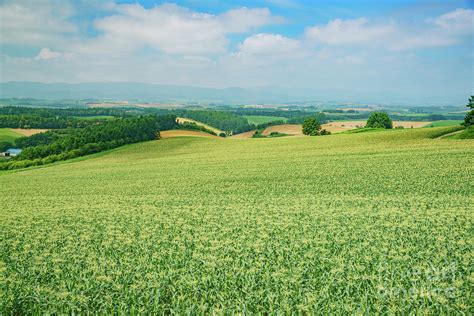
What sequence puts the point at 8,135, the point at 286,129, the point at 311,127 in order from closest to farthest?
the point at 311,127
the point at 8,135
the point at 286,129

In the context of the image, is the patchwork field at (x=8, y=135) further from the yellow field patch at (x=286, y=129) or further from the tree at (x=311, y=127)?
the tree at (x=311, y=127)

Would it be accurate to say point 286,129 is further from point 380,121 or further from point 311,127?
point 380,121

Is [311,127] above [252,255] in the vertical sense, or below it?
above

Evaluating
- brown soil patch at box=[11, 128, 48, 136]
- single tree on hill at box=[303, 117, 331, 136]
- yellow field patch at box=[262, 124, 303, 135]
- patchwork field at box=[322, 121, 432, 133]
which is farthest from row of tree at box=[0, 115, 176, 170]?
patchwork field at box=[322, 121, 432, 133]

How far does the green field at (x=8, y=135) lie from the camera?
375ft

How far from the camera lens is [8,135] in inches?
4727

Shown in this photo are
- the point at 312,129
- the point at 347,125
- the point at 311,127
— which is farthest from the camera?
the point at 347,125

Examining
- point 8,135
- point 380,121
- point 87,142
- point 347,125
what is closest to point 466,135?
point 380,121

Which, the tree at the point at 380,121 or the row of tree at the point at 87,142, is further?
the tree at the point at 380,121

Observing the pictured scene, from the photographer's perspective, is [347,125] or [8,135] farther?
[347,125]

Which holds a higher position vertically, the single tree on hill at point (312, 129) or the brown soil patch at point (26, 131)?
the single tree on hill at point (312, 129)

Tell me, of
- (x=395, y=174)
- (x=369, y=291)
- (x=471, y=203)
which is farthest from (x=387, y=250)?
(x=395, y=174)

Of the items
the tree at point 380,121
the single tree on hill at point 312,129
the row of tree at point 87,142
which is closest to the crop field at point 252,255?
the row of tree at point 87,142

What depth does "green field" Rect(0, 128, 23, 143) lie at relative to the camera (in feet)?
375
